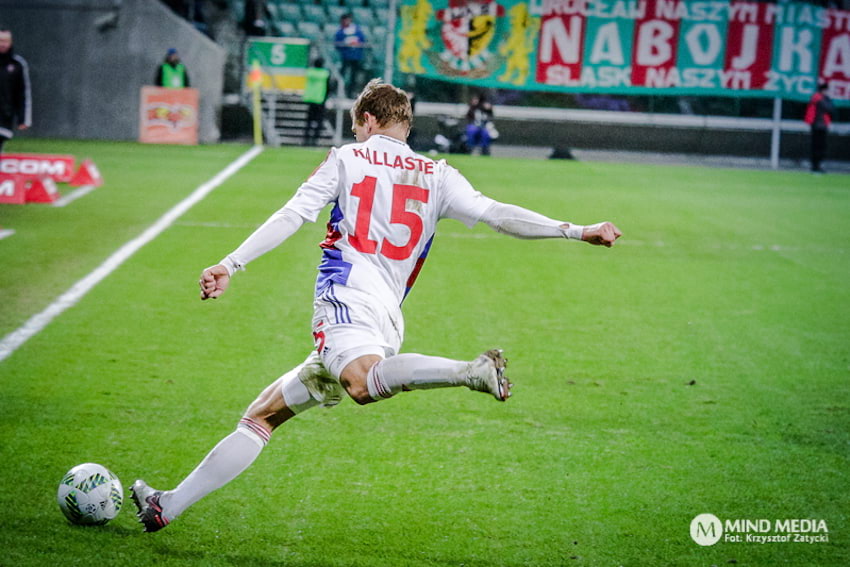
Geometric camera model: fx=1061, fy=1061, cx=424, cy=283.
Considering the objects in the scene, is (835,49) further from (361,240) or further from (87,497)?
(87,497)

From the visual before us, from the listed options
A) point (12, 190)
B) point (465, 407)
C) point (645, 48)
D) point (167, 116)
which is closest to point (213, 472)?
point (465, 407)

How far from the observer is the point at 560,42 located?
84.7 ft

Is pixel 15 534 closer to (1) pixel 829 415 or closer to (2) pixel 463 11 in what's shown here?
(1) pixel 829 415

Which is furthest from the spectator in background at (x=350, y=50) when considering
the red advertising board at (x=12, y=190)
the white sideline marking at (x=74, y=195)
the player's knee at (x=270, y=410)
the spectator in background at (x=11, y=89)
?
the player's knee at (x=270, y=410)

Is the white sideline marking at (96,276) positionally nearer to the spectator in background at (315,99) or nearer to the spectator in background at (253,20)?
the spectator in background at (315,99)

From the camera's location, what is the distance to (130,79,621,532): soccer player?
4.54 meters

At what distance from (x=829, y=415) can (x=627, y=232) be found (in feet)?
25.3

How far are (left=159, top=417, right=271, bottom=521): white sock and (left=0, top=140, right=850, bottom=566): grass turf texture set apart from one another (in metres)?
0.19

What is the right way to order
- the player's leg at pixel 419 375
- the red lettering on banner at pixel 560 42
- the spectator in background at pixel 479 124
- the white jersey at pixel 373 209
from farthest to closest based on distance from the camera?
1. the red lettering on banner at pixel 560 42
2. the spectator in background at pixel 479 124
3. the white jersey at pixel 373 209
4. the player's leg at pixel 419 375

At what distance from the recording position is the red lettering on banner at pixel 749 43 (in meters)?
25.9

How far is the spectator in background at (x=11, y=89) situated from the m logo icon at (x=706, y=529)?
40.4 ft

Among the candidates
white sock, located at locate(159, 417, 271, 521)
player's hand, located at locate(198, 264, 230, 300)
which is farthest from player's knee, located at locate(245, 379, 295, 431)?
player's hand, located at locate(198, 264, 230, 300)

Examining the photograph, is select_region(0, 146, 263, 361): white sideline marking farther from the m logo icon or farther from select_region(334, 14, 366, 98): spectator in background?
select_region(334, 14, 366, 98): spectator in background

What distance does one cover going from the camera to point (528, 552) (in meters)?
4.77
